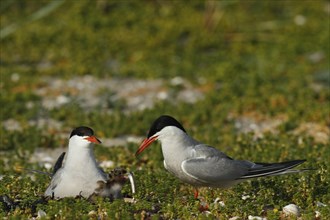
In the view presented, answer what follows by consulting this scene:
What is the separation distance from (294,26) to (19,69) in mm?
6841

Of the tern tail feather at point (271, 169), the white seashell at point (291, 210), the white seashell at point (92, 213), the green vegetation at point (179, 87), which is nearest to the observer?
the white seashell at point (92, 213)

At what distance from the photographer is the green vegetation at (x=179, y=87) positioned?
25.7 feet

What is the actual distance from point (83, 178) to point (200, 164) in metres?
1.12

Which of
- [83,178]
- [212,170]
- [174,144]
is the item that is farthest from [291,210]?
[83,178]

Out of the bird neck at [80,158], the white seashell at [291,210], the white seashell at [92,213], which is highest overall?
the bird neck at [80,158]

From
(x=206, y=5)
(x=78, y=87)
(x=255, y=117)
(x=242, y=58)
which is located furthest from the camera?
(x=206, y=5)

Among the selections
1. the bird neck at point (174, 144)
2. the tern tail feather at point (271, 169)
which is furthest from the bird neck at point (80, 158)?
the tern tail feather at point (271, 169)

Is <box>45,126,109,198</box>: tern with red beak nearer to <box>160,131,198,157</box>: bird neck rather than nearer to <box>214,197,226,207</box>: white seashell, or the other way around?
<box>160,131,198,157</box>: bird neck

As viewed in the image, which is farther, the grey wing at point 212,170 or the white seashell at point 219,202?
the grey wing at point 212,170

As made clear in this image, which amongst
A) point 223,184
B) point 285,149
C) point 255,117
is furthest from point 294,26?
point 223,184

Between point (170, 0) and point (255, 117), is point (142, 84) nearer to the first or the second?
point (255, 117)

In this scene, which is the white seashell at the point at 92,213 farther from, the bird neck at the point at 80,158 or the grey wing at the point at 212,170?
the grey wing at the point at 212,170

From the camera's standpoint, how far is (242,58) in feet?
54.2

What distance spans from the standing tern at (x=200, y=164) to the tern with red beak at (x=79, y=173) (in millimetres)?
511
